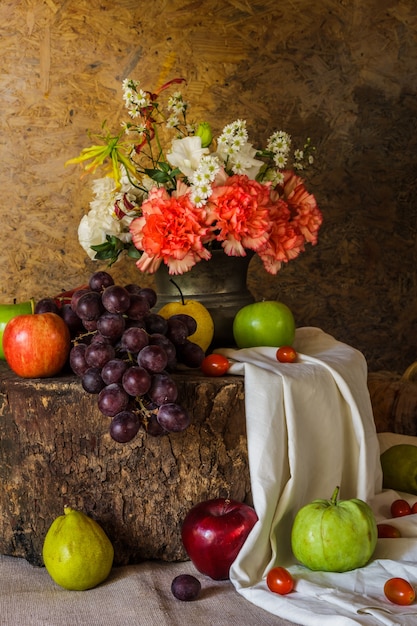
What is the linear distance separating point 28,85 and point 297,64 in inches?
38.6

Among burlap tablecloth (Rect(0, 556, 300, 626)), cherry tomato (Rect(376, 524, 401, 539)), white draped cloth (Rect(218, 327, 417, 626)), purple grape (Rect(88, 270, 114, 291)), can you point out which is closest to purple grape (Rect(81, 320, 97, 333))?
purple grape (Rect(88, 270, 114, 291))

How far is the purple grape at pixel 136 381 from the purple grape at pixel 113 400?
15 millimetres

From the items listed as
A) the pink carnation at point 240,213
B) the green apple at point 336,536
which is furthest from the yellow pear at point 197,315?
the green apple at point 336,536

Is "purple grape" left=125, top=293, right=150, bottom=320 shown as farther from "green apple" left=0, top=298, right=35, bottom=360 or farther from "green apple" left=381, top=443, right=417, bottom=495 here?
"green apple" left=381, top=443, right=417, bottom=495

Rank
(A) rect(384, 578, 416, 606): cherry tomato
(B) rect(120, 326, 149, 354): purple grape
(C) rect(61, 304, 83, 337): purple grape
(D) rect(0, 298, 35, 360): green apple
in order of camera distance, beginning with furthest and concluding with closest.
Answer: (D) rect(0, 298, 35, 360): green apple, (C) rect(61, 304, 83, 337): purple grape, (B) rect(120, 326, 149, 354): purple grape, (A) rect(384, 578, 416, 606): cherry tomato

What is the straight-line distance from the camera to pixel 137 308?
1730 mm

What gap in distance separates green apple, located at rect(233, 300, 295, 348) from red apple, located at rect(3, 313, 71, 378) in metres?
0.49

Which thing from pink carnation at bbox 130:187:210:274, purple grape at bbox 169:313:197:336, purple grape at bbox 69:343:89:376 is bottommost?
purple grape at bbox 69:343:89:376

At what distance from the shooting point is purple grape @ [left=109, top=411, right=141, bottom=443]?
1.57 m

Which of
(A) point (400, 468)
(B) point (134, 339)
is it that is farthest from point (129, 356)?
(A) point (400, 468)

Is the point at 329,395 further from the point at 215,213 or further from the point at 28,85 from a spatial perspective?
the point at 28,85

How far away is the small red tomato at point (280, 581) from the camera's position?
1.59m

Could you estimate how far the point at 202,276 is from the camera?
2.15m

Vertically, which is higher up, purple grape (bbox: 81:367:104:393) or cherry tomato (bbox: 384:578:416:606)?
purple grape (bbox: 81:367:104:393)
